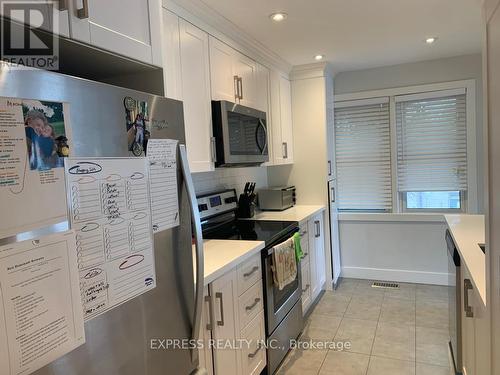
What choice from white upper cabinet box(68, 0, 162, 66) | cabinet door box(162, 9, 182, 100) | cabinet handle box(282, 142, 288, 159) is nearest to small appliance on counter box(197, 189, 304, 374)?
cabinet handle box(282, 142, 288, 159)

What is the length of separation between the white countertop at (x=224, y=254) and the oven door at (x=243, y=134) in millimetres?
532

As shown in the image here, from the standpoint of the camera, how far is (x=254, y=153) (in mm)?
2734

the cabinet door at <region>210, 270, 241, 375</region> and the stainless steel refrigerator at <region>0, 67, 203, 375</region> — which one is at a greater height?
the stainless steel refrigerator at <region>0, 67, 203, 375</region>

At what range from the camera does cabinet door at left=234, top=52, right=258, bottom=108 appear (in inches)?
106

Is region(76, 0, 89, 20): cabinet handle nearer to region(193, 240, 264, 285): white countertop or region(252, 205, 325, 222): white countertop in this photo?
region(193, 240, 264, 285): white countertop

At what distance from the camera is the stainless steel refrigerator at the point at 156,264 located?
809 mm

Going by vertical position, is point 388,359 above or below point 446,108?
below

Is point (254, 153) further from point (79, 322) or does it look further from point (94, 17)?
point (79, 322)

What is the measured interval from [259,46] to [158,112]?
2038 millimetres

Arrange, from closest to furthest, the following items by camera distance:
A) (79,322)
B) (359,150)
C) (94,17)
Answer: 1. (79,322)
2. (94,17)
3. (359,150)

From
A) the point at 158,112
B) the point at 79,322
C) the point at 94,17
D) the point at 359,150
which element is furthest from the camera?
the point at 359,150

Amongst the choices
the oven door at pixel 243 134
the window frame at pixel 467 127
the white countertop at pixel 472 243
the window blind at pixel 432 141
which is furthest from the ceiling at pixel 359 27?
the white countertop at pixel 472 243

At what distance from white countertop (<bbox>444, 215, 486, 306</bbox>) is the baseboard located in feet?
4.37

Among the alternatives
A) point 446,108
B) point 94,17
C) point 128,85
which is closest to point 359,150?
point 446,108
